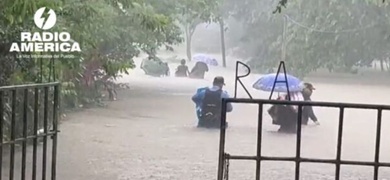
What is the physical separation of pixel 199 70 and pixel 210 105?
55.3 inches

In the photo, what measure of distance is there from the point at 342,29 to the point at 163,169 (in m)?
3.72

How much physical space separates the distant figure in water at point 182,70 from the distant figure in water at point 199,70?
144 mm

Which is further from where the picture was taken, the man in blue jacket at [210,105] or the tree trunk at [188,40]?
the tree trunk at [188,40]

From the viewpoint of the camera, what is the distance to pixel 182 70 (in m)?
7.88

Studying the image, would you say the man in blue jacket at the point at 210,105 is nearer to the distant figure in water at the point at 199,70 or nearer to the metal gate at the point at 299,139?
the distant figure in water at the point at 199,70

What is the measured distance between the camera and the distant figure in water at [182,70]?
7675 millimetres

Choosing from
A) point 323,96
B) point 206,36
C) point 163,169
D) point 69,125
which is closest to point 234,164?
point 163,169

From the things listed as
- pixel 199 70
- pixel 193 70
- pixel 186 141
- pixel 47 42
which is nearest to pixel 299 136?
pixel 47 42

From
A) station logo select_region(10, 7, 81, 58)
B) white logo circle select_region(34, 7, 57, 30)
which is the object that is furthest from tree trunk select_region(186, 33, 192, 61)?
white logo circle select_region(34, 7, 57, 30)

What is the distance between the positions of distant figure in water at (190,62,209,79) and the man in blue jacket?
3.83ft

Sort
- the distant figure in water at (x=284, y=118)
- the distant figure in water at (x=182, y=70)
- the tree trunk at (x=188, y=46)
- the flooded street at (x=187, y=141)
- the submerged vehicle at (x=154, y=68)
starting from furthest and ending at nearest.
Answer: the submerged vehicle at (x=154, y=68) → the distant figure in water at (x=182, y=70) → the tree trunk at (x=188, y=46) → the distant figure in water at (x=284, y=118) → the flooded street at (x=187, y=141)

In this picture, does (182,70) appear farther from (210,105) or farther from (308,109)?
(308,109)

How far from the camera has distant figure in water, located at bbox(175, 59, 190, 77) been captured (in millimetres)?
7675

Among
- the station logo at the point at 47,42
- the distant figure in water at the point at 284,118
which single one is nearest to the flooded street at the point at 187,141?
the distant figure in water at the point at 284,118
